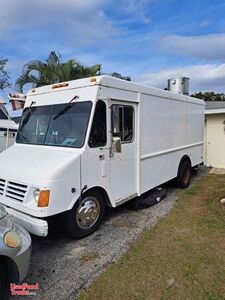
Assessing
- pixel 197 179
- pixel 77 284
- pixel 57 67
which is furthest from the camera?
pixel 57 67

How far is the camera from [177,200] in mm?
6969

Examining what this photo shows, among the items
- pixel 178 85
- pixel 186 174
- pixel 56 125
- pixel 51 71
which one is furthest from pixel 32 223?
pixel 51 71

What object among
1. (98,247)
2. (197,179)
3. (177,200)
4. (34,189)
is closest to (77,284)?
(98,247)

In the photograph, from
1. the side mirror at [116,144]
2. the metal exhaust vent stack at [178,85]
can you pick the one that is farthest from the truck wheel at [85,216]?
the metal exhaust vent stack at [178,85]

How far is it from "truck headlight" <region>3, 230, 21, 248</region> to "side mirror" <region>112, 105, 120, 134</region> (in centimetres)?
255

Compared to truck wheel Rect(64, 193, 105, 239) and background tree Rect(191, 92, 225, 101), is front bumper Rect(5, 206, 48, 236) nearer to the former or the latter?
truck wheel Rect(64, 193, 105, 239)

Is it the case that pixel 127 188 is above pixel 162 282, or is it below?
above

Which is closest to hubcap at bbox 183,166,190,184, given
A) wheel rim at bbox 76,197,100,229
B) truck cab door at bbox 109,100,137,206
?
truck cab door at bbox 109,100,137,206

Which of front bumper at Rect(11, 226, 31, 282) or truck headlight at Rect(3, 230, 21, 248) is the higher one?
truck headlight at Rect(3, 230, 21, 248)

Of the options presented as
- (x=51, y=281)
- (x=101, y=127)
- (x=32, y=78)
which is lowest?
(x=51, y=281)

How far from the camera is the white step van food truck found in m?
4.11

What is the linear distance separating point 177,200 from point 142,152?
1.93 metres

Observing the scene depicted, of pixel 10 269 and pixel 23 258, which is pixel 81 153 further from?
pixel 10 269

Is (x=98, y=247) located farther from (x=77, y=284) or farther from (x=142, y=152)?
(x=142, y=152)
